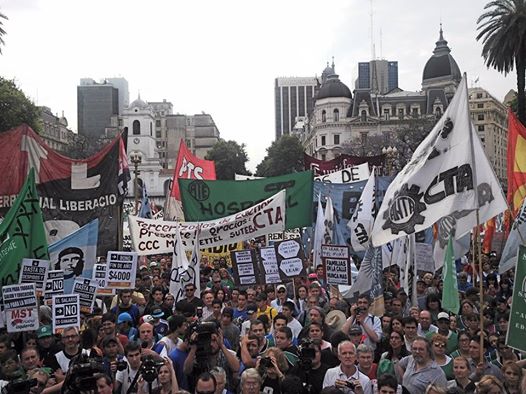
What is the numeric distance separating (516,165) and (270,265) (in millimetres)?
5379

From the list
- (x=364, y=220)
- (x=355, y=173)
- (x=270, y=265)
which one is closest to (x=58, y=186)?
(x=270, y=265)

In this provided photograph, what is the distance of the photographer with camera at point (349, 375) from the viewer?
19.9ft

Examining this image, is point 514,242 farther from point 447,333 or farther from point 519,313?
point 519,313

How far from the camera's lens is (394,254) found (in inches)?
509

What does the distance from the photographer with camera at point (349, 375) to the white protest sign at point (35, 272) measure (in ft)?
13.9

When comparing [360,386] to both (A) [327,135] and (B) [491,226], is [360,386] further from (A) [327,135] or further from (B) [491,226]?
(A) [327,135]

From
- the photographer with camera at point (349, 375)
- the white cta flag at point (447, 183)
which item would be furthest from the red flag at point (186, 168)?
the photographer with camera at point (349, 375)

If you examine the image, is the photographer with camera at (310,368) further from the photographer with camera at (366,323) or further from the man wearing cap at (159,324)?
the man wearing cap at (159,324)

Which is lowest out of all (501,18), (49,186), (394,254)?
(394,254)

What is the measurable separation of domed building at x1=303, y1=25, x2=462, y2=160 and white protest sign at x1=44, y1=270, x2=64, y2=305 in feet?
300

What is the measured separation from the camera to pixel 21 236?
920 cm

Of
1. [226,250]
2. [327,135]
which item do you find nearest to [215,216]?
[226,250]

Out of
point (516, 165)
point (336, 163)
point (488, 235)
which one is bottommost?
point (488, 235)

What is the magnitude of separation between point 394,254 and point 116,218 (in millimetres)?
4896
